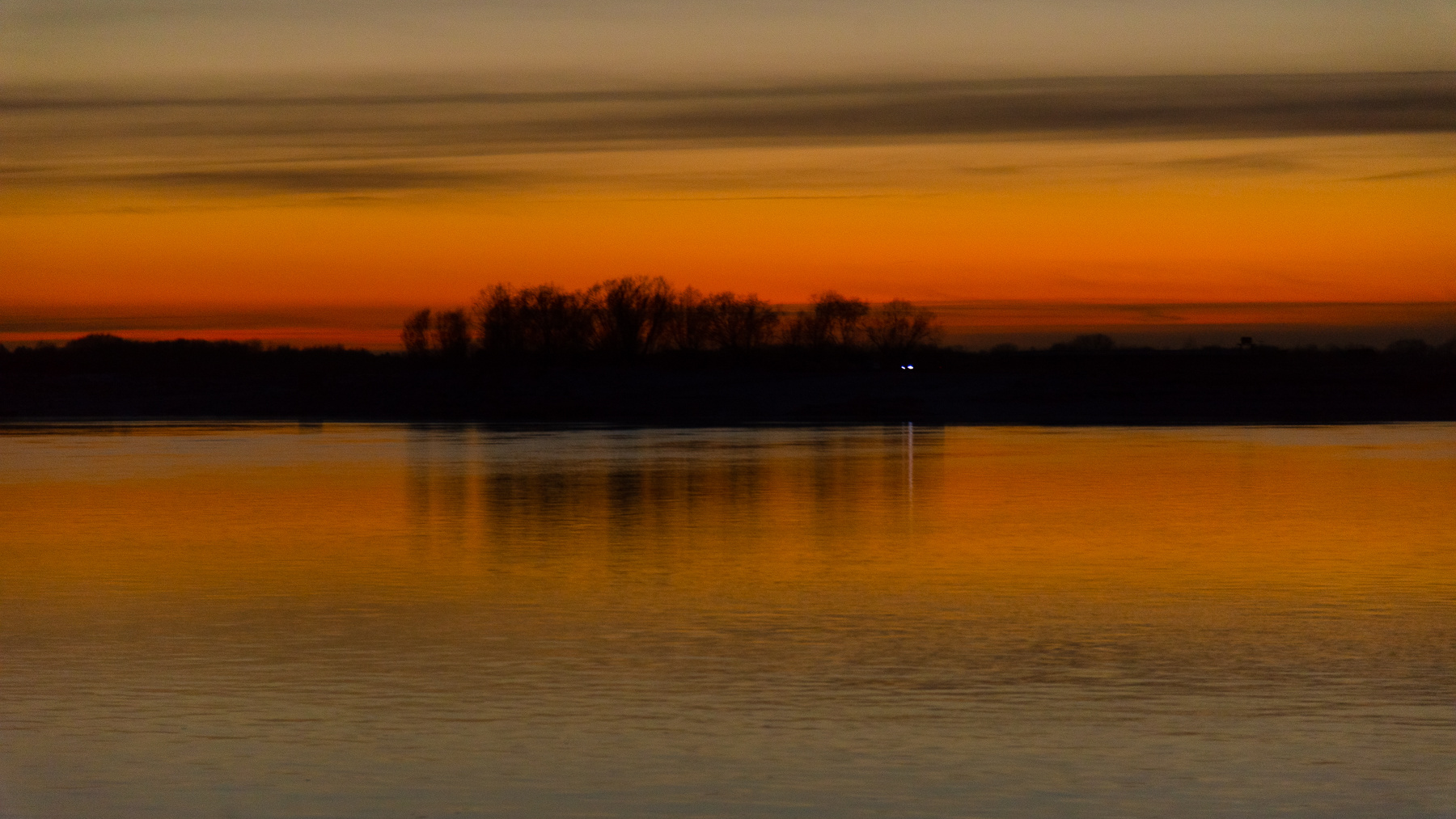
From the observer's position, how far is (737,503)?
Result: 27.6 metres

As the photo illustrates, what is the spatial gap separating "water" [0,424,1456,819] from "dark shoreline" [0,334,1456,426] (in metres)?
40.2

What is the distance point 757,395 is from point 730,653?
239 ft

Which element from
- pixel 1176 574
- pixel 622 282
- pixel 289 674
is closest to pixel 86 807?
pixel 289 674

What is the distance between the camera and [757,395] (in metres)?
86.7

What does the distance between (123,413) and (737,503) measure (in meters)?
64.4

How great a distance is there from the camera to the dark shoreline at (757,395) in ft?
239

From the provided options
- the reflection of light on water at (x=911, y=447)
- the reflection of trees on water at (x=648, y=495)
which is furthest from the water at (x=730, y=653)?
the reflection of light on water at (x=911, y=447)

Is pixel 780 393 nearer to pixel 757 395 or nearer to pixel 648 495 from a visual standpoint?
pixel 757 395

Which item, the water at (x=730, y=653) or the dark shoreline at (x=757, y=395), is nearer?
the water at (x=730, y=653)

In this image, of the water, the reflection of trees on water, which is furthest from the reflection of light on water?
the water

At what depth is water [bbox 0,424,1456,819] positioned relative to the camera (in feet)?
32.1

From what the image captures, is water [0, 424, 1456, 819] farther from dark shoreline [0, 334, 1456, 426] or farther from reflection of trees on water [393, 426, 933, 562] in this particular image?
dark shoreline [0, 334, 1456, 426]

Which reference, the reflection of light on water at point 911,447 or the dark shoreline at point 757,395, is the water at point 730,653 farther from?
the dark shoreline at point 757,395

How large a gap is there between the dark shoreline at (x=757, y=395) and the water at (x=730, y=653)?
40.2 m
